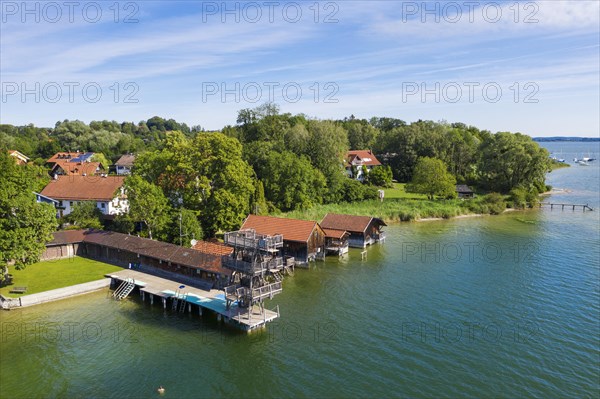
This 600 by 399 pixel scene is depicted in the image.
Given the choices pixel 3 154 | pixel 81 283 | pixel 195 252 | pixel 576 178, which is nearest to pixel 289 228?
pixel 195 252

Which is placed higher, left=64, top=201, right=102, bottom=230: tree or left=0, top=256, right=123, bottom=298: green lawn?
left=64, top=201, right=102, bottom=230: tree

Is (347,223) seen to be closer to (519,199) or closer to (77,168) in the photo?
(519,199)

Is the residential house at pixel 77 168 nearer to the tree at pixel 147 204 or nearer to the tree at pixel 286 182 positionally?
the tree at pixel 286 182

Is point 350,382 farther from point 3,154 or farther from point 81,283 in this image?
point 3,154

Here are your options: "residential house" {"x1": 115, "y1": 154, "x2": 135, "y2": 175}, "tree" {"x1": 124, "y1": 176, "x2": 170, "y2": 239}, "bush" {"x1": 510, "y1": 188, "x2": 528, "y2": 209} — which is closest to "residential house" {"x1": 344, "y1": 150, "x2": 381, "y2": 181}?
"bush" {"x1": 510, "y1": 188, "x2": 528, "y2": 209}

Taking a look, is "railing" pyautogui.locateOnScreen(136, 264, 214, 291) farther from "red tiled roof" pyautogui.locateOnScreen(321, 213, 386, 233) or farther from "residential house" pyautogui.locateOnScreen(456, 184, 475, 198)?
"residential house" pyautogui.locateOnScreen(456, 184, 475, 198)

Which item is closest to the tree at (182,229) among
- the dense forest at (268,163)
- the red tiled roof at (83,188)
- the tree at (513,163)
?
the dense forest at (268,163)

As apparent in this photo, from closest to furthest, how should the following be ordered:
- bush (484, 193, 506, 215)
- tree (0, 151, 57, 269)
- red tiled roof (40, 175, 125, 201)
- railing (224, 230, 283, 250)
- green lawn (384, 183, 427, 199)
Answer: railing (224, 230, 283, 250)
tree (0, 151, 57, 269)
red tiled roof (40, 175, 125, 201)
bush (484, 193, 506, 215)
green lawn (384, 183, 427, 199)
